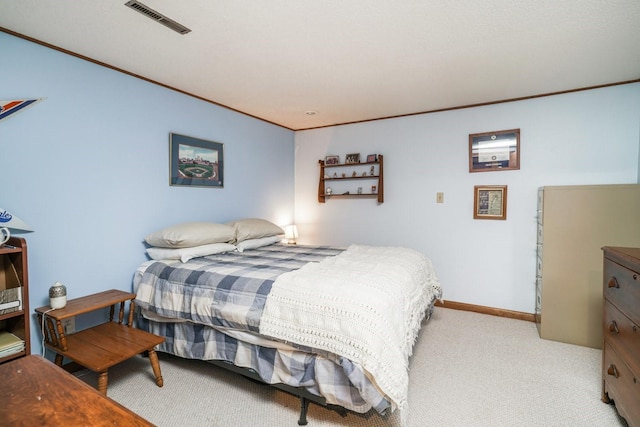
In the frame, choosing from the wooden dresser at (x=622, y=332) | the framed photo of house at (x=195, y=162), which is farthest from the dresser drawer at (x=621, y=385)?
the framed photo of house at (x=195, y=162)

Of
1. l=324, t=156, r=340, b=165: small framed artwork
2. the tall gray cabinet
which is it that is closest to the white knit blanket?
the tall gray cabinet

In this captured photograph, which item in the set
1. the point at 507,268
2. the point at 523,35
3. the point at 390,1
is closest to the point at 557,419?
the point at 507,268

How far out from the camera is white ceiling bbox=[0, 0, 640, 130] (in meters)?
1.75

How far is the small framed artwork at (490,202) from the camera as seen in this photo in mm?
3334

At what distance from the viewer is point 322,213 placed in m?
4.48

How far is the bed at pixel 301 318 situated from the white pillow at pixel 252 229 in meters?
0.61

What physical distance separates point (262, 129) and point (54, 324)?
2.92m

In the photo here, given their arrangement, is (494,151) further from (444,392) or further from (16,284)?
(16,284)

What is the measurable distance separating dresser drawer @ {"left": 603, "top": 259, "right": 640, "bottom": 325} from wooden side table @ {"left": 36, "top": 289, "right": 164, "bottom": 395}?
8.80ft

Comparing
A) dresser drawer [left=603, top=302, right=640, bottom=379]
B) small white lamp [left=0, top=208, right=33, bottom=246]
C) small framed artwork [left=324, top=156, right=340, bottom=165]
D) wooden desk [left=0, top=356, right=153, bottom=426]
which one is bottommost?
dresser drawer [left=603, top=302, right=640, bottom=379]

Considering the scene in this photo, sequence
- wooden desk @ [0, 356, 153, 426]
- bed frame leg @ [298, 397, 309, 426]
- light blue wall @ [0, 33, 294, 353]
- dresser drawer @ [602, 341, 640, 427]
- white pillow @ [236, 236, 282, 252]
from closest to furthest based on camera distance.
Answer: wooden desk @ [0, 356, 153, 426] → dresser drawer @ [602, 341, 640, 427] → bed frame leg @ [298, 397, 309, 426] → light blue wall @ [0, 33, 294, 353] → white pillow @ [236, 236, 282, 252]

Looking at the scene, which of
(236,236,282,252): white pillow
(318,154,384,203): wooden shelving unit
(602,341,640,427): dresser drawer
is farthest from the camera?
(318,154,384,203): wooden shelving unit

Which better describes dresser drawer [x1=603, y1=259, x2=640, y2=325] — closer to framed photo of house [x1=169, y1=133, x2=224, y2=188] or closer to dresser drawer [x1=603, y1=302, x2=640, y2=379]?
dresser drawer [x1=603, y1=302, x2=640, y2=379]

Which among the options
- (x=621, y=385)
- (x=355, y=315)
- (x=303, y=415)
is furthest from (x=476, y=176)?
(x=303, y=415)
